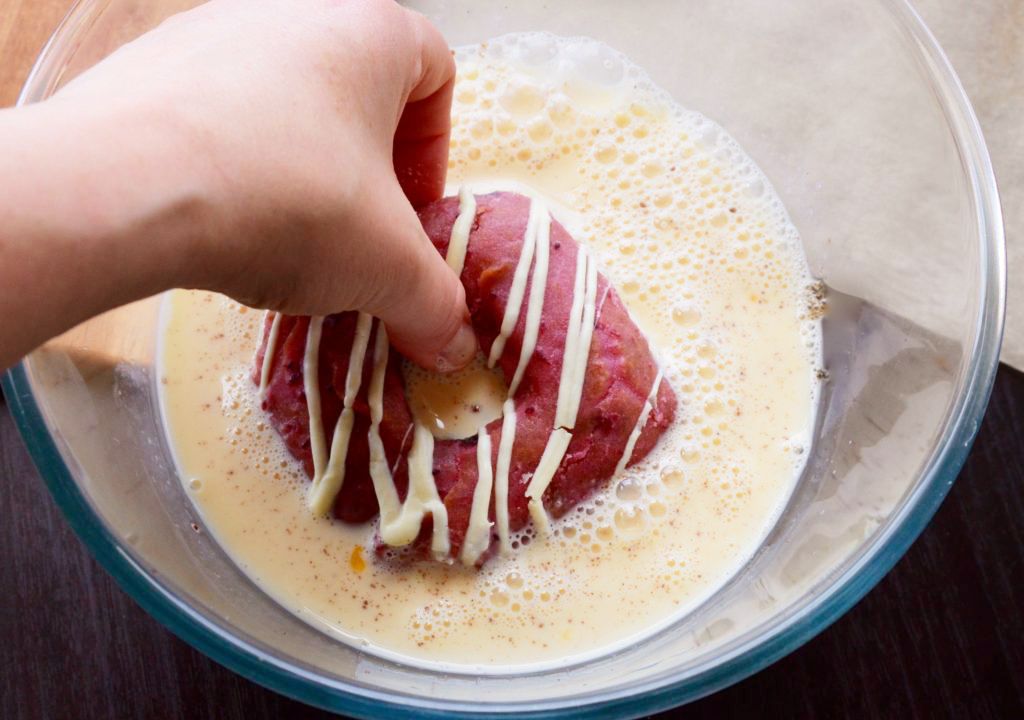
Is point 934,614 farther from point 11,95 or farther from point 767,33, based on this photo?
point 11,95

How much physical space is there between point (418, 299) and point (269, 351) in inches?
10.0

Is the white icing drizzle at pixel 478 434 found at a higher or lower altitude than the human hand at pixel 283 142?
lower

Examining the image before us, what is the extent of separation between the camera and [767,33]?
1256mm

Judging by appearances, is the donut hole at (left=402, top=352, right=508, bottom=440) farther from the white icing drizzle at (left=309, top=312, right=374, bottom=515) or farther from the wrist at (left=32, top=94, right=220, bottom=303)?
the wrist at (left=32, top=94, right=220, bottom=303)

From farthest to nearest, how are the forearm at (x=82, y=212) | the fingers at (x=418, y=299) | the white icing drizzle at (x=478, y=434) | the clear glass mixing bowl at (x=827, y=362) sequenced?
the white icing drizzle at (x=478, y=434)
the clear glass mixing bowl at (x=827, y=362)
the fingers at (x=418, y=299)
the forearm at (x=82, y=212)

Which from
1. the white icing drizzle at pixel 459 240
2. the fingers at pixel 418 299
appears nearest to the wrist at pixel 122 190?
the fingers at pixel 418 299

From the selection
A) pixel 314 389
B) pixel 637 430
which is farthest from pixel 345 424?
pixel 637 430

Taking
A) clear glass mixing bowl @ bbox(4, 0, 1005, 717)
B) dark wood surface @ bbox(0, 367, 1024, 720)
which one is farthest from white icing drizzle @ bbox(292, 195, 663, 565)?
dark wood surface @ bbox(0, 367, 1024, 720)

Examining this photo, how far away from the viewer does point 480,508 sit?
3.15ft

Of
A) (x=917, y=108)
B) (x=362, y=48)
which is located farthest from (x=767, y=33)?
(x=362, y=48)

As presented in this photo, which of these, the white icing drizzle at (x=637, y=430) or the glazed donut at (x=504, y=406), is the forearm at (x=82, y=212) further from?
the white icing drizzle at (x=637, y=430)

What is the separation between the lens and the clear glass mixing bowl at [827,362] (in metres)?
0.86

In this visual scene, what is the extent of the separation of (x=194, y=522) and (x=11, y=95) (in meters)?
0.60

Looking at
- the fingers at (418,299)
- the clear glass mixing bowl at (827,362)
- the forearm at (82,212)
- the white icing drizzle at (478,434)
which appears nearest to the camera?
the forearm at (82,212)
